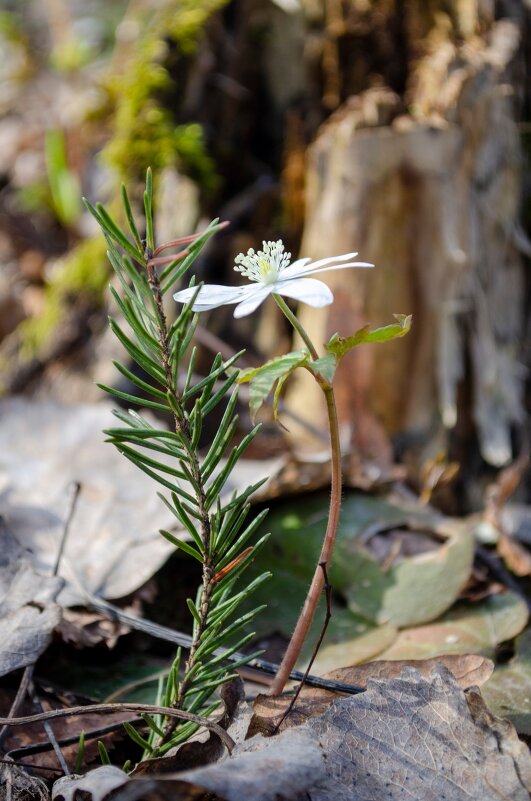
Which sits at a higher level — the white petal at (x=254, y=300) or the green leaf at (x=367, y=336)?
the white petal at (x=254, y=300)

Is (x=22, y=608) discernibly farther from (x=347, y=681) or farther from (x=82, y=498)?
(x=82, y=498)

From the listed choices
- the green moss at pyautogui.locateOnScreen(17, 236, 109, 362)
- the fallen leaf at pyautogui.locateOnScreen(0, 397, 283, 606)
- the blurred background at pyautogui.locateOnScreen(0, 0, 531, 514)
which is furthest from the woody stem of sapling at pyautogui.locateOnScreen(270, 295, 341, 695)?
the green moss at pyautogui.locateOnScreen(17, 236, 109, 362)

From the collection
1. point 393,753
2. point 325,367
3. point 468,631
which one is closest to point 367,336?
point 325,367

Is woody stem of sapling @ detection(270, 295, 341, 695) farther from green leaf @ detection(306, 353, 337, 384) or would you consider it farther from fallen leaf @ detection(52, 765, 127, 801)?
fallen leaf @ detection(52, 765, 127, 801)

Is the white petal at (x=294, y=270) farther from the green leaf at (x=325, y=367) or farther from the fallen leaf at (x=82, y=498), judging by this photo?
the fallen leaf at (x=82, y=498)

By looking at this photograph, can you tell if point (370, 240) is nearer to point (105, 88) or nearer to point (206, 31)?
point (206, 31)

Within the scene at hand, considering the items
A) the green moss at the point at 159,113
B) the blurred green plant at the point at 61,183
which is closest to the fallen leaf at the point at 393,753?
the green moss at the point at 159,113
